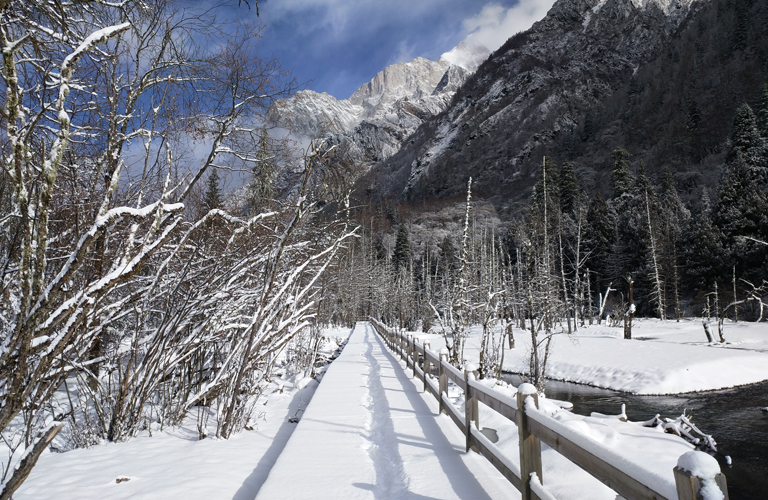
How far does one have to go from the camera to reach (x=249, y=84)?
493 centimetres

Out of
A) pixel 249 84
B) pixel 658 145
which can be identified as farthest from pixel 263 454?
pixel 658 145

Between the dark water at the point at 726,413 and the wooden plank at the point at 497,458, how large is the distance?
5875mm

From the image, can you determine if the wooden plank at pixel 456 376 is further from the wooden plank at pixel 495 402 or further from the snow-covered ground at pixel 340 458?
the snow-covered ground at pixel 340 458

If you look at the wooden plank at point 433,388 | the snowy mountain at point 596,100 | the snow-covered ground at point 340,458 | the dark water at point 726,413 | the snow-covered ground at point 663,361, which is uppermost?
the snowy mountain at point 596,100

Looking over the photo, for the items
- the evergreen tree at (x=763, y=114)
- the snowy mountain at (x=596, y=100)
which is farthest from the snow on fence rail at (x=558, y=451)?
the snowy mountain at (x=596, y=100)

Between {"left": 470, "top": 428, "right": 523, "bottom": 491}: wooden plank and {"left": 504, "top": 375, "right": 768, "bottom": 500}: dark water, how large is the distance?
587cm

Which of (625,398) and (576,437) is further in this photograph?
(625,398)

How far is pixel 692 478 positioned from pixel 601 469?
656mm

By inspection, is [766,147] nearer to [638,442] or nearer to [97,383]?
[638,442]

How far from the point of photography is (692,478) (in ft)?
4.47

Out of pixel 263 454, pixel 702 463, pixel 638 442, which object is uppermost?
pixel 702 463

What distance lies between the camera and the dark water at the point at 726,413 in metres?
7.32

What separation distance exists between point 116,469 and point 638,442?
7.75 meters

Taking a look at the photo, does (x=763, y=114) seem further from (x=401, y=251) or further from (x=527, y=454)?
(x=527, y=454)
